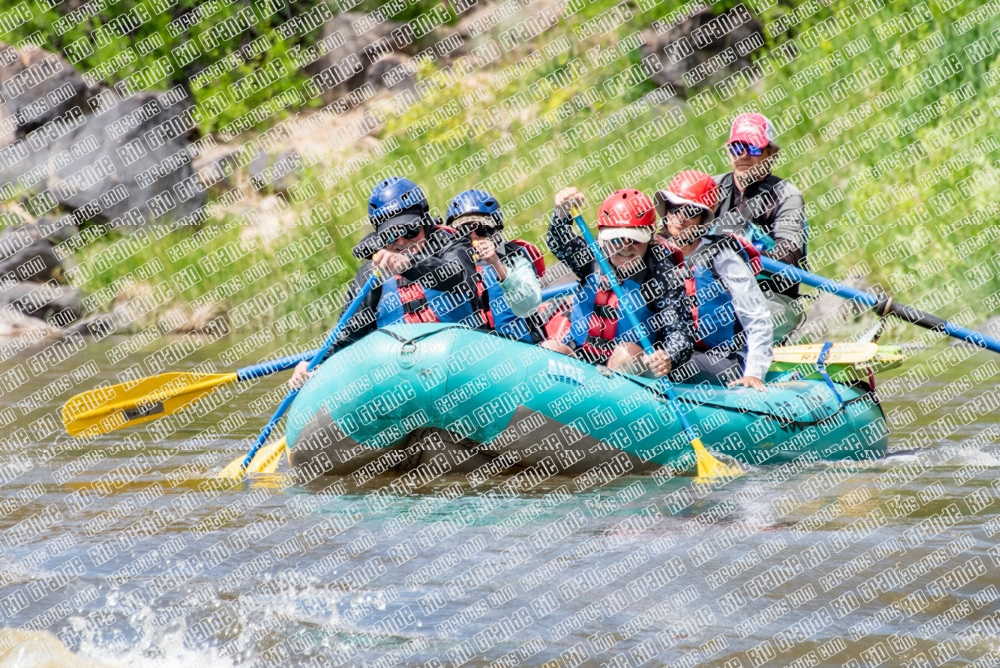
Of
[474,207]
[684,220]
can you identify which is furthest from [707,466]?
[474,207]

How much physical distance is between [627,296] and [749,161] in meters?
1.30

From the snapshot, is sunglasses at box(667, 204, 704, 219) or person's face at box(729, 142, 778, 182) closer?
sunglasses at box(667, 204, 704, 219)

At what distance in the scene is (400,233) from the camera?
6.07 metres

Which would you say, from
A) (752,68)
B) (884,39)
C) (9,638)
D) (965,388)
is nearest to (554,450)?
(9,638)

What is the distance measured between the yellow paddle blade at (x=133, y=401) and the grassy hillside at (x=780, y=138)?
17.5 ft

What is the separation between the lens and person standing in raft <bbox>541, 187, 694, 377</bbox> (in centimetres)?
624

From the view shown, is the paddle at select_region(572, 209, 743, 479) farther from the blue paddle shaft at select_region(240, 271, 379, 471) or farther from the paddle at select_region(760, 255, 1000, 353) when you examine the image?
the blue paddle shaft at select_region(240, 271, 379, 471)

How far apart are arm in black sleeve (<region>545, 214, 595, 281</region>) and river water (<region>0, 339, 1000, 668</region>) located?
1177 mm

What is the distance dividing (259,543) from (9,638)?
1.30 meters

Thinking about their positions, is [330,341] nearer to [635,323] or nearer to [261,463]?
[261,463]

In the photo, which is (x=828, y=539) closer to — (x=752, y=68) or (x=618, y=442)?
(x=618, y=442)

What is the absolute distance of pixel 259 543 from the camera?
5.25m

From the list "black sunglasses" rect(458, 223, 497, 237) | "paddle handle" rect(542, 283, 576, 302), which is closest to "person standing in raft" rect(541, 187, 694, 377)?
"black sunglasses" rect(458, 223, 497, 237)

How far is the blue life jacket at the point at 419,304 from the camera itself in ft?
20.8
